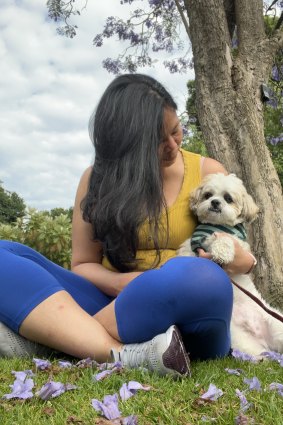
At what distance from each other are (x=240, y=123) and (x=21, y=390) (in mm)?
3956

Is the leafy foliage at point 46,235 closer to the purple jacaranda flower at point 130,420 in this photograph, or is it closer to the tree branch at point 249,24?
Answer: the tree branch at point 249,24

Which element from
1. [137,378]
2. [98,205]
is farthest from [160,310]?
[98,205]

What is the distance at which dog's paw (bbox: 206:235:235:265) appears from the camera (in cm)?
330

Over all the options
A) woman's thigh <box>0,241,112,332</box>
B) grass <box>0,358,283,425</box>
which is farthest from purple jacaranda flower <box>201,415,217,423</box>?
woman's thigh <box>0,241,112,332</box>

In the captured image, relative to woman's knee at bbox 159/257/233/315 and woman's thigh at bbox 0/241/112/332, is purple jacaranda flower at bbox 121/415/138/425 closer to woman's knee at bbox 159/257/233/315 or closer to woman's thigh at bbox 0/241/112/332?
woman's knee at bbox 159/257/233/315

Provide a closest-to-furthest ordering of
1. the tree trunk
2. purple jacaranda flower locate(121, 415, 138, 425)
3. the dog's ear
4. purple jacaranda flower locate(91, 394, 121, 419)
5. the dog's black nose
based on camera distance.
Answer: purple jacaranda flower locate(121, 415, 138, 425) < purple jacaranda flower locate(91, 394, 121, 419) < the dog's black nose < the dog's ear < the tree trunk

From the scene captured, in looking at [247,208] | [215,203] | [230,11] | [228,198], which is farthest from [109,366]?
[230,11]

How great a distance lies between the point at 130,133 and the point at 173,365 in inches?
62.8

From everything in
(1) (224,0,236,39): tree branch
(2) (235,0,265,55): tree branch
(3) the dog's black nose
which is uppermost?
(1) (224,0,236,39): tree branch

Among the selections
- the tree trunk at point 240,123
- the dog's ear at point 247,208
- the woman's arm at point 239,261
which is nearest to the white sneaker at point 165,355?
the woman's arm at point 239,261

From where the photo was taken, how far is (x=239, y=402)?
1975 mm

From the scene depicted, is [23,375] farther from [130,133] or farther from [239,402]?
[130,133]

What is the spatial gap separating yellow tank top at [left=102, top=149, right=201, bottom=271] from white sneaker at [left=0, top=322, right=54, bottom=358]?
782mm

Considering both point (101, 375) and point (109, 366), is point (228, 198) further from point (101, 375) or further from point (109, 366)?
point (101, 375)
